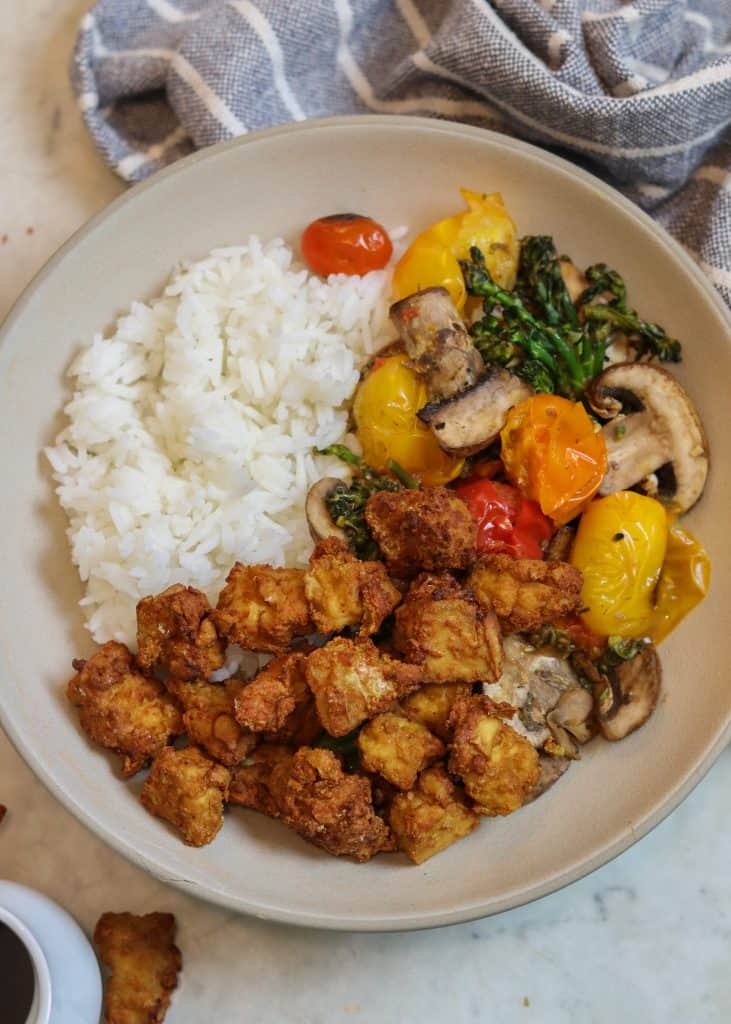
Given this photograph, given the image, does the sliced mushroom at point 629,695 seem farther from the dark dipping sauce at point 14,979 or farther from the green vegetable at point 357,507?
the dark dipping sauce at point 14,979

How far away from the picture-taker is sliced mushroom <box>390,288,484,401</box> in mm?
3133

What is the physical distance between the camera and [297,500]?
3279mm

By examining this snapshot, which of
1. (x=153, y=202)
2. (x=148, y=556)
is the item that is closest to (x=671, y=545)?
(x=148, y=556)

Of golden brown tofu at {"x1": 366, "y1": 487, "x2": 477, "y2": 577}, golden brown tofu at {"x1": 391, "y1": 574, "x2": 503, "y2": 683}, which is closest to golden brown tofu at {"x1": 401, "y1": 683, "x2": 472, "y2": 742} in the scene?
golden brown tofu at {"x1": 391, "y1": 574, "x2": 503, "y2": 683}

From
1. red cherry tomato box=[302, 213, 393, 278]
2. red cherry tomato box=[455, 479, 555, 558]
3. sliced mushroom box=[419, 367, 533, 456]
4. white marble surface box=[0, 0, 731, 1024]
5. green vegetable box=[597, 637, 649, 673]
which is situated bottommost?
white marble surface box=[0, 0, 731, 1024]

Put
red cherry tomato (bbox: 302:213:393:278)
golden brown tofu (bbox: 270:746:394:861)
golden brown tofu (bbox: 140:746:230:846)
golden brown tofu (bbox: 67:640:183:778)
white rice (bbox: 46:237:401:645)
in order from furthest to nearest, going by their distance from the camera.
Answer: red cherry tomato (bbox: 302:213:393:278) < white rice (bbox: 46:237:401:645) < golden brown tofu (bbox: 67:640:183:778) < golden brown tofu (bbox: 140:746:230:846) < golden brown tofu (bbox: 270:746:394:861)

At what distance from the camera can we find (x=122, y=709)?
9.63 ft

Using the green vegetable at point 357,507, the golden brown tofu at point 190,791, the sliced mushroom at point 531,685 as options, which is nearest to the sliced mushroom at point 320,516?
the green vegetable at point 357,507

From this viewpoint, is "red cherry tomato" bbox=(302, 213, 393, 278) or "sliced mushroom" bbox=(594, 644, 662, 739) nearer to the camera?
"sliced mushroom" bbox=(594, 644, 662, 739)

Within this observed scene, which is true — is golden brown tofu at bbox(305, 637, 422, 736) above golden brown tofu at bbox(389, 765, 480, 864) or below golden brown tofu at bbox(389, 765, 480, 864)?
above

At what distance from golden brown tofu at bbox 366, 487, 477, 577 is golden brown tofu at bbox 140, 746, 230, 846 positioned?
824mm

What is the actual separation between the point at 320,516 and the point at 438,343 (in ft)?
2.20

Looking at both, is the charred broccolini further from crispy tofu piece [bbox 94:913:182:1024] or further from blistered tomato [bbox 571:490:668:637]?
crispy tofu piece [bbox 94:913:182:1024]

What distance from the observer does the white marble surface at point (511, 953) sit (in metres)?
3.22
